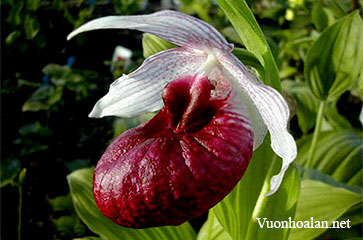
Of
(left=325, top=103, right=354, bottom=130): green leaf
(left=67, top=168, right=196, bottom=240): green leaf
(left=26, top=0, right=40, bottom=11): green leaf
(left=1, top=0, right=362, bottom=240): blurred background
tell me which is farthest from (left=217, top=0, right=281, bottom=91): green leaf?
(left=26, top=0, right=40, bottom=11): green leaf

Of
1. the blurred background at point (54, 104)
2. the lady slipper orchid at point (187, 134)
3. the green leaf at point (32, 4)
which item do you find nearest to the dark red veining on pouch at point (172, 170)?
the lady slipper orchid at point (187, 134)

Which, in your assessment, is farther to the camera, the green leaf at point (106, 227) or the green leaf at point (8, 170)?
the green leaf at point (8, 170)

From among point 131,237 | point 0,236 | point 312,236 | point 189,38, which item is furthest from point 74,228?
point 189,38

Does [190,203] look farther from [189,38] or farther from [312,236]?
[312,236]

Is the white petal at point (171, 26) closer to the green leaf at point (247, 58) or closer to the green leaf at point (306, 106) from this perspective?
the green leaf at point (247, 58)

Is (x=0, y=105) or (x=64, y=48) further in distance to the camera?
(x=64, y=48)

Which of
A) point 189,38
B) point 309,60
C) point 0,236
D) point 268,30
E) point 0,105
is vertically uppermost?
point 189,38
